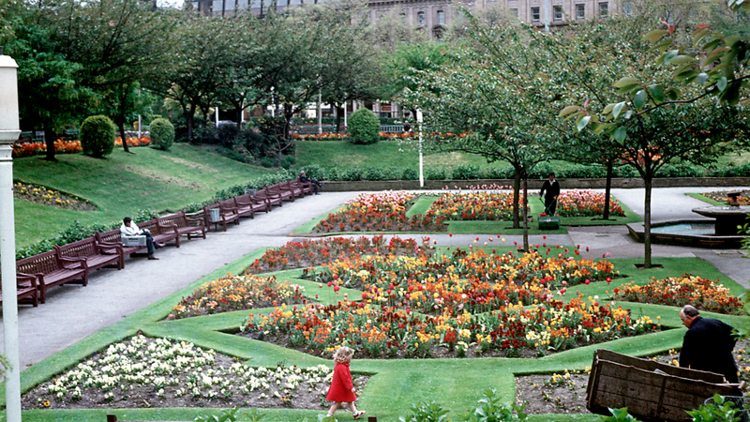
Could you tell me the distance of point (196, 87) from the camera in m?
37.1

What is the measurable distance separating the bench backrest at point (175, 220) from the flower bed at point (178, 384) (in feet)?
32.8

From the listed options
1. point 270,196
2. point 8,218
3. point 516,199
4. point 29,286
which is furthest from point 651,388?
point 270,196

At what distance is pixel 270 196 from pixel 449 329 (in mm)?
18262

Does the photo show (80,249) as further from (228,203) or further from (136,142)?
(136,142)

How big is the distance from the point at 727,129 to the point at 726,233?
15.2 ft

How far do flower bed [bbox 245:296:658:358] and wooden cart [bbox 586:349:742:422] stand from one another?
2.57 meters

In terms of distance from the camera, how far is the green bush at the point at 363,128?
42125mm

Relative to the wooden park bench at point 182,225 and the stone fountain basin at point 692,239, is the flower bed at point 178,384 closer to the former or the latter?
the wooden park bench at point 182,225

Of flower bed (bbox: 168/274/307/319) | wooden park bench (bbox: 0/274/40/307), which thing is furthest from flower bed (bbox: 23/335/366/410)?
wooden park bench (bbox: 0/274/40/307)

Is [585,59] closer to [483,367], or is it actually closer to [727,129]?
[727,129]

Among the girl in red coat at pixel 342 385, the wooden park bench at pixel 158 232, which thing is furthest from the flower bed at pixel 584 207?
the girl in red coat at pixel 342 385

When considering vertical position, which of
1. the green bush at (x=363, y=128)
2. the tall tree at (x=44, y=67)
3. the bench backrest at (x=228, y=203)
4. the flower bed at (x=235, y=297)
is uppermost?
the tall tree at (x=44, y=67)

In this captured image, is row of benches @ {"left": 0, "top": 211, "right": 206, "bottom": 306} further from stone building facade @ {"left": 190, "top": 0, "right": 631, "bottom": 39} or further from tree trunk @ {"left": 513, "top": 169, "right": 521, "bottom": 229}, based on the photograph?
stone building facade @ {"left": 190, "top": 0, "right": 631, "bottom": 39}

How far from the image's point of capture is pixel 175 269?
15.9 metres
